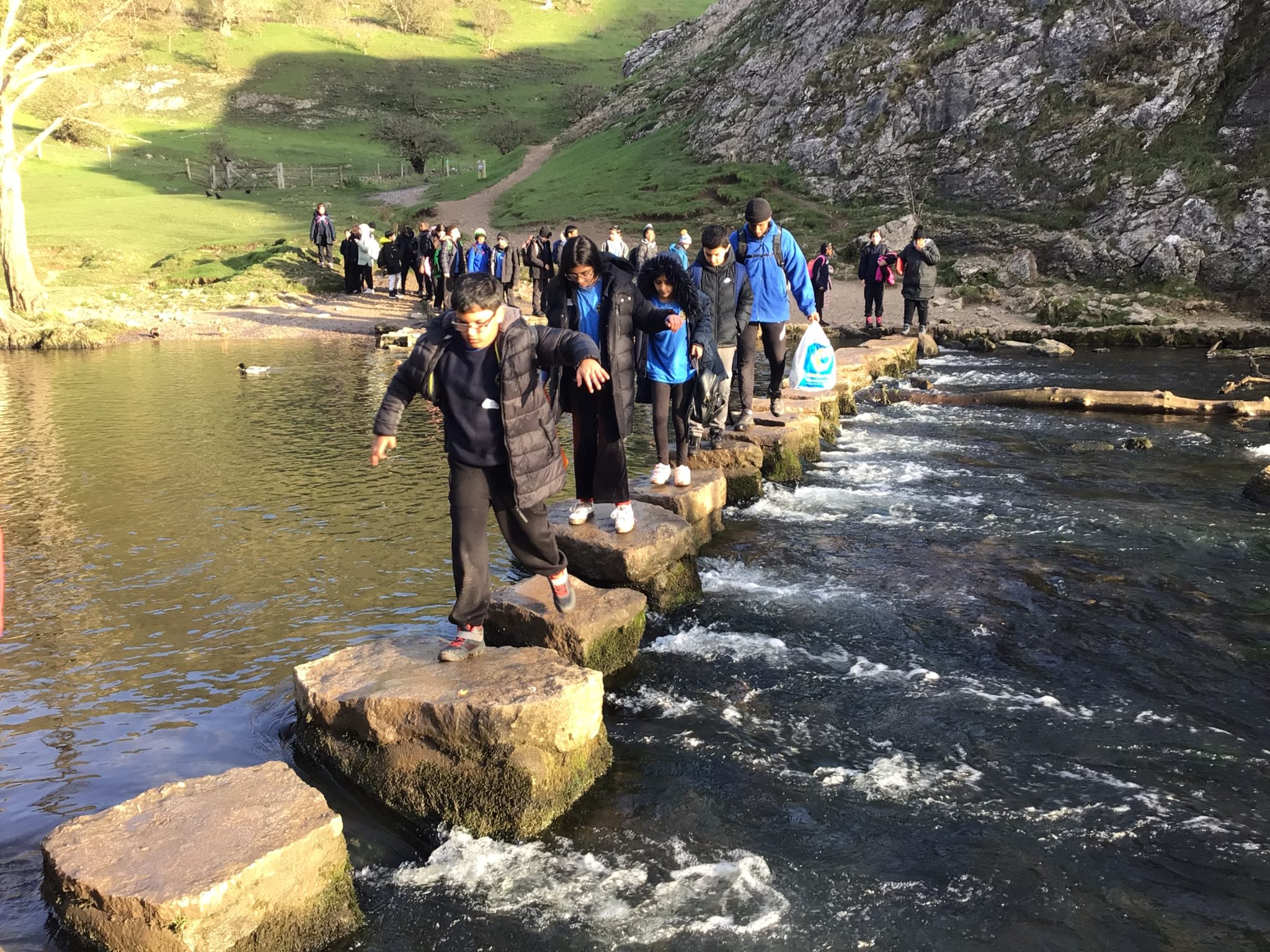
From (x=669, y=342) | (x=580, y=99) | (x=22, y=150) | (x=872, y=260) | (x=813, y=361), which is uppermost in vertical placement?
(x=580, y=99)

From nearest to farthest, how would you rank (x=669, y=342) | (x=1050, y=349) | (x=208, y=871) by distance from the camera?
(x=208, y=871)
(x=669, y=342)
(x=1050, y=349)

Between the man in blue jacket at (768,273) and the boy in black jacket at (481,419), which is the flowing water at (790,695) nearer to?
the boy in black jacket at (481,419)

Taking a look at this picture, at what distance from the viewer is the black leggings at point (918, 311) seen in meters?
19.1

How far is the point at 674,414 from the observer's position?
777cm

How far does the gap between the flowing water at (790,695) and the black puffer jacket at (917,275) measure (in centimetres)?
875

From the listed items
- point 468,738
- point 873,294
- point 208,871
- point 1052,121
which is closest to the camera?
point 208,871

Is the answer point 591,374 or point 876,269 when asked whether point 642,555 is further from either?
point 876,269

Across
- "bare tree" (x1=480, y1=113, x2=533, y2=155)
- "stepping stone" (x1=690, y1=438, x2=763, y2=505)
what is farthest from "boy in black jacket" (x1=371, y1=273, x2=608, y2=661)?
"bare tree" (x1=480, y1=113, x2=533, y2=155)

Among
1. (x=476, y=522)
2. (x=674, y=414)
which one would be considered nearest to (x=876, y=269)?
(x=674, y=414)

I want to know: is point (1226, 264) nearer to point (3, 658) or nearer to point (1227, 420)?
→ point (1227, 420)

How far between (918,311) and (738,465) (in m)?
12.6

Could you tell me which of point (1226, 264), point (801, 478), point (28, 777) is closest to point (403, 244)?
point (801, 478)

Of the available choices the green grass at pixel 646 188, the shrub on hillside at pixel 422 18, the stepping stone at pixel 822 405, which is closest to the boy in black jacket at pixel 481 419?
the stepping stone at pixel 822 405

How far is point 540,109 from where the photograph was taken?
236 ft
